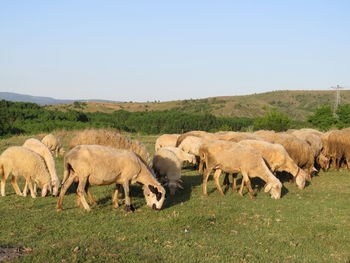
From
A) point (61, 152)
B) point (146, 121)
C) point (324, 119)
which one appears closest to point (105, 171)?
point (61, 152)

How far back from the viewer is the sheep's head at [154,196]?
11.0 m

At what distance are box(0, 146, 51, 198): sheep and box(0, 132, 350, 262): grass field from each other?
0.61 meters

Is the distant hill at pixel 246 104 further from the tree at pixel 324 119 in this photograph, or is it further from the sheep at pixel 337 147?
the sheep at pixel 337 147

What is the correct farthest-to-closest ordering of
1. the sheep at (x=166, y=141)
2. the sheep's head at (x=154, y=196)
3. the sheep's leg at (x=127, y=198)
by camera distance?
the sheep at (x=166, y=141) < the sheep's head at (x=154, y=196) < the sheep's leg at (x=127, y=198)

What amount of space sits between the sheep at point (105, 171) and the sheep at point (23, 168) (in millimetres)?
2316

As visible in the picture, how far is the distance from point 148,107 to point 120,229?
92794 millimetres

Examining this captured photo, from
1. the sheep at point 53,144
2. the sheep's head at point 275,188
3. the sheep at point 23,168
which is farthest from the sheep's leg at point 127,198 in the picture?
the sheep at point 53,144

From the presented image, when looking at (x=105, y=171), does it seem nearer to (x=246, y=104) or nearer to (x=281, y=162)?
(x=281, y=162)

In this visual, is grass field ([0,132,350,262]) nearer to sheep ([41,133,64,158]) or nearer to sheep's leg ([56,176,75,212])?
sheep's leg ([56,176,75,212])

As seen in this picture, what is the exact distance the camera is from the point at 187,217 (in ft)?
33.3

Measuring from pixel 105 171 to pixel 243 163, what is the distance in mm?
4988

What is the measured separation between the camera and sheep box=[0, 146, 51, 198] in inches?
497

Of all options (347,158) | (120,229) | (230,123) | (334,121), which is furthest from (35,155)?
(230,123)

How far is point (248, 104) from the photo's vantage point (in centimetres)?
10319
